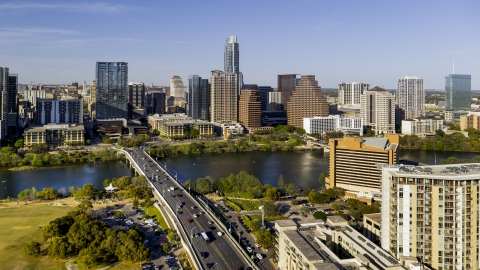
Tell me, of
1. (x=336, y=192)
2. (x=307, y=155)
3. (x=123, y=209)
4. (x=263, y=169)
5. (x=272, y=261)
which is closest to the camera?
(x=272, y=261)

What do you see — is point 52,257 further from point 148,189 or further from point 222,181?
point 222,181

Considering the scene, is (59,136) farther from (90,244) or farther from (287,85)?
(287,85)

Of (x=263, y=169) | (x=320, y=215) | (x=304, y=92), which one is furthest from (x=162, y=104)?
(x=320, y=215)

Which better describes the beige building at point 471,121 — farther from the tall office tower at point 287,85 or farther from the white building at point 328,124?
the tall office tower at point 287,85

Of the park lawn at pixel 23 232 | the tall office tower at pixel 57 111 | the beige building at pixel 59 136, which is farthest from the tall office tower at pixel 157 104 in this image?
the park lawn at pixel 23 232

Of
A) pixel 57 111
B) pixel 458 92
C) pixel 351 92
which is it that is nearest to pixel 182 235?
pixel 57 111

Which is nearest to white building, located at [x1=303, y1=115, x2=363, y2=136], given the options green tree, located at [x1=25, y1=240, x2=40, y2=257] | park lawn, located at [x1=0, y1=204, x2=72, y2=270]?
park lawn, located at [x1=0, y1=204, x2=72, y2=270]
